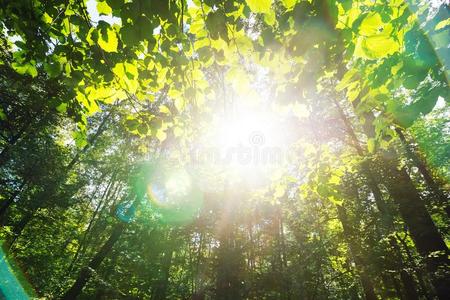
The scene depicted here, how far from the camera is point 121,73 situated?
276 centimetres

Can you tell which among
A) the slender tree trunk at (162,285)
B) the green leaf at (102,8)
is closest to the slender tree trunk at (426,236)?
the green leaf at (102,8)

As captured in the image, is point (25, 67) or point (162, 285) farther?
point (162, 285)

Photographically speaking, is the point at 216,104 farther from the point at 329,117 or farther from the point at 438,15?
the point at 329,117

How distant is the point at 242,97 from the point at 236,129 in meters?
0.33

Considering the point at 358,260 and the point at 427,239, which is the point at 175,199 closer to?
the point at 358,260

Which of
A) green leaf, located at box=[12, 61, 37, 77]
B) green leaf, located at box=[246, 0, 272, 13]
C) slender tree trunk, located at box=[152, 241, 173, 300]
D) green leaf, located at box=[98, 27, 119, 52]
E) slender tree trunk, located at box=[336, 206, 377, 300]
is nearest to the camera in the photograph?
green leaf, located at box=[246, 0, 272, 13]

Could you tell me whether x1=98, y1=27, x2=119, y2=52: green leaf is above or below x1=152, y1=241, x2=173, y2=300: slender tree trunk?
below

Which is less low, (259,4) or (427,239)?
(427,239)

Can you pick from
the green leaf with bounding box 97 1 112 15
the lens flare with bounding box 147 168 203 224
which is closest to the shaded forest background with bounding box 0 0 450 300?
the green leaf with bounding box 97 1 112 15

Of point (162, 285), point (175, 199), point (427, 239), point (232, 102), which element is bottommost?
point (232, 102)

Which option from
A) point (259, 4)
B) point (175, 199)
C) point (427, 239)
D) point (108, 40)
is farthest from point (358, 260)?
point (108, 40)

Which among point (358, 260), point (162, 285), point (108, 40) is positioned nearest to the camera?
point (108, 40)

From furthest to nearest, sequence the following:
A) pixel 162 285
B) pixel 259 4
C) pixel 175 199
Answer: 1. pixel 162 285
2. pixel 175 199
3. pixel 259 4

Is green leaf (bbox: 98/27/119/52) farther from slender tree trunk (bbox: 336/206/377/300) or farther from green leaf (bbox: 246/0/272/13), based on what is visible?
slender tree trunk (bbox: 336/206/377/300)
